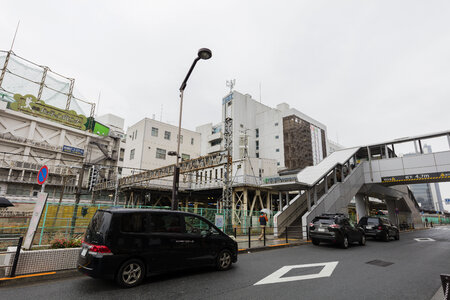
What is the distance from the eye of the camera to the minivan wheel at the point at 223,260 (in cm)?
696

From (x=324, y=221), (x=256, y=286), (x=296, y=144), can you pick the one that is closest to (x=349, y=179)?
(x=324, y=221)

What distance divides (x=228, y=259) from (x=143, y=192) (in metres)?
28.1

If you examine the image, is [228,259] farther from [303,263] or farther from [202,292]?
[303,263]

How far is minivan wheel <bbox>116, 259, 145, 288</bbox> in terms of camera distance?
5.28m

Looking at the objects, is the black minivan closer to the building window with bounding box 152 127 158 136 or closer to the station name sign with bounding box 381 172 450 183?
the station name sign with bounding box 381 172 450 183

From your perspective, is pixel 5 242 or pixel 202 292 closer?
pixel 202 292

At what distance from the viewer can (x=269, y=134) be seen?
183ft

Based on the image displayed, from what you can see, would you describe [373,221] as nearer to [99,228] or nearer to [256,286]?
[256,286]

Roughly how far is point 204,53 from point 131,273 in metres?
8.32

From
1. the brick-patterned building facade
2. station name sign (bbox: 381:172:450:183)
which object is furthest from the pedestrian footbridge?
the brick-patterned building facade

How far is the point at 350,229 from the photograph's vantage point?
12.9 meters

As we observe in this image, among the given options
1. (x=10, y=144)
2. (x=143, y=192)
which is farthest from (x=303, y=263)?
(x=10, y=144)

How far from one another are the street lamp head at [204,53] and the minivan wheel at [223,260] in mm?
7582

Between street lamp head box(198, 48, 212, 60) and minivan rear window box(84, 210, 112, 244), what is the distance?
716 cm
